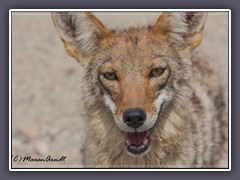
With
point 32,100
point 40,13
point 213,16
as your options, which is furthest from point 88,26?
point 32,100

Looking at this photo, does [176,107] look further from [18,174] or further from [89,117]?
[18,174]

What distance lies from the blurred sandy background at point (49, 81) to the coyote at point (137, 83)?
0.96 feet

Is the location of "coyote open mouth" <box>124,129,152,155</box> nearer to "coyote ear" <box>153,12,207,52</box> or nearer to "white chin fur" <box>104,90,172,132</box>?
"white chin fur" <box>104,90,172,132</box>

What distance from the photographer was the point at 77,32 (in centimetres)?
807

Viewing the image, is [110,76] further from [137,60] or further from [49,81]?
[49,81]

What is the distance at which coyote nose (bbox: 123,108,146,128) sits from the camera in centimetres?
761

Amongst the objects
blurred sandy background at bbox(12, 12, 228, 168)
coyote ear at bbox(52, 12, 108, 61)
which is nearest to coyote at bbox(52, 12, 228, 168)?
coyote ear at bbox(52, 12, 108, 61)

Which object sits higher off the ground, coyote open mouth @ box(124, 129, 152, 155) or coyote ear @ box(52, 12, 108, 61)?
coyote ear @ box(52, 12, 108, 61)

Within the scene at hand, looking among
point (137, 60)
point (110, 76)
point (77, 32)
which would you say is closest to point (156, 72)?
point (137, 60)

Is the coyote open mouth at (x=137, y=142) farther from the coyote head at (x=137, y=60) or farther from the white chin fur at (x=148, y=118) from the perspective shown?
the white chin fur at (x=148, y=118)

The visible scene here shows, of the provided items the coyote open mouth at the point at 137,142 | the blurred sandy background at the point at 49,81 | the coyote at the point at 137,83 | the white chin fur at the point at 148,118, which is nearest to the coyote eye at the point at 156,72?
the coyote at the point at 137,83

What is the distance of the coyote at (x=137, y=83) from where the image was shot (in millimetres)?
7820

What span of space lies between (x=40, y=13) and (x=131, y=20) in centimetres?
80
